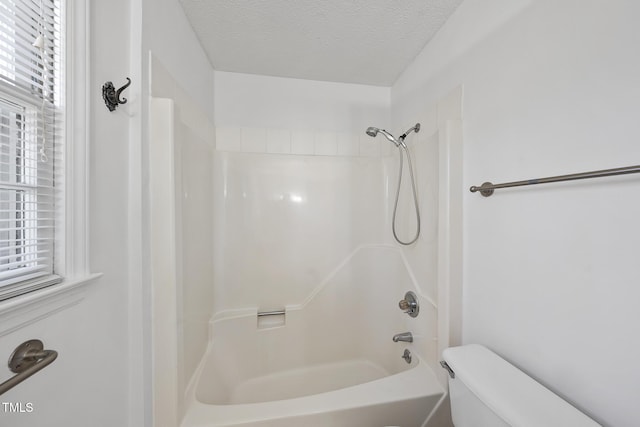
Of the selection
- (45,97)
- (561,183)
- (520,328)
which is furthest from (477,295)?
(45,97)

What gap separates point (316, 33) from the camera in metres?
1.30

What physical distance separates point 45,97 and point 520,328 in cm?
158

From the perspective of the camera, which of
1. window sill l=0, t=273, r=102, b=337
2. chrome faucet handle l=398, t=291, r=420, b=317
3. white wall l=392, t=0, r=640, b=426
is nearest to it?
window sill l=0, t=273, r=102, b=337

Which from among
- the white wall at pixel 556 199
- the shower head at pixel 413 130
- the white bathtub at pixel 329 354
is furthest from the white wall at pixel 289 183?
the white wall at pixel 556 199

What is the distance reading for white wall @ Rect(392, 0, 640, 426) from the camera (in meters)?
0.57

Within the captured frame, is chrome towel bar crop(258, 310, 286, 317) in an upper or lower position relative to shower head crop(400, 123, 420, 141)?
lower

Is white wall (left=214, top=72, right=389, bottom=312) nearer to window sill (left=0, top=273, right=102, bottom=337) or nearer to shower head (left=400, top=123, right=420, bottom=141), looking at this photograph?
shower head (left=400, top=123, right=420, bottom=141)

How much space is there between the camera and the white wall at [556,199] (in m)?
0.57

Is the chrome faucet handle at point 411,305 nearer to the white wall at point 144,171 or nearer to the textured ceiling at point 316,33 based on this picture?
the white wall at point 144,171

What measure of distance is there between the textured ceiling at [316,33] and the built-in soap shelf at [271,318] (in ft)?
5.78

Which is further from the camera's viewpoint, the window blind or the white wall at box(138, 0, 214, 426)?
the white wall at box(138, 0, 214, 426)

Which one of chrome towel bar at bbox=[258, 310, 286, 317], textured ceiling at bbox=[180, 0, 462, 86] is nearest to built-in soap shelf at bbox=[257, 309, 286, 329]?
chrome towel bar at bbox=[258, 310, 286, 317]

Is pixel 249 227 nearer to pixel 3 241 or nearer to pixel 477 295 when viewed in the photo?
pixel 3 241

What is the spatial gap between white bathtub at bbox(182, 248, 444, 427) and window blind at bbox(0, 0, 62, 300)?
89 cm
